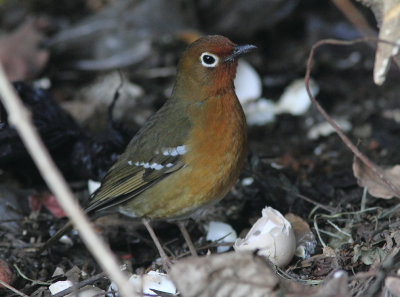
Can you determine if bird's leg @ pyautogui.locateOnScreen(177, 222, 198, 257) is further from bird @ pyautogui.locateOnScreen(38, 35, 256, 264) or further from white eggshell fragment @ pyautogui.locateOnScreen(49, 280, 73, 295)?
white eggshell fragment @ pyautogui.locateOnScreen(49, 280, 73, 295)

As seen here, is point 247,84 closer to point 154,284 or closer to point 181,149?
point 181,149

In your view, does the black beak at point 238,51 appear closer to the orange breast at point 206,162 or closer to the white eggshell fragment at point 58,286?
the orange breast at point 206,162

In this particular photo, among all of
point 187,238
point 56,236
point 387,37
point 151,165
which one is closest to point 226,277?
point 187,238

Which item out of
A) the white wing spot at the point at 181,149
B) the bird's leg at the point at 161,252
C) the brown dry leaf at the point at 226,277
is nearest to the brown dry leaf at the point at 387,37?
the brown dry leaf at the point at 226,277

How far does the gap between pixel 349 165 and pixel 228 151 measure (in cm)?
171

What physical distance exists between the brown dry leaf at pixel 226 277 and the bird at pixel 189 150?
120 cm

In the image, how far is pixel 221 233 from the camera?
4.62 meters

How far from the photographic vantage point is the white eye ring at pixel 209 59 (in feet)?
14.4

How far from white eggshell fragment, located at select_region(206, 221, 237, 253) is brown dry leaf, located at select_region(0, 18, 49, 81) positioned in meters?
3.19

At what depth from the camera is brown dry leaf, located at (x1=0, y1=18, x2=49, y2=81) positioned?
6648 mm

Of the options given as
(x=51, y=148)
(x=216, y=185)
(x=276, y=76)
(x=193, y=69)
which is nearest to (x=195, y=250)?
(x=216, y=185)

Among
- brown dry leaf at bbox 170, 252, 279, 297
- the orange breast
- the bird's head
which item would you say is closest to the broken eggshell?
the orange breast

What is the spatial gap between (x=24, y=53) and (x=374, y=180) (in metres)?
4.39

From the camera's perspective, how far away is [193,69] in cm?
451
